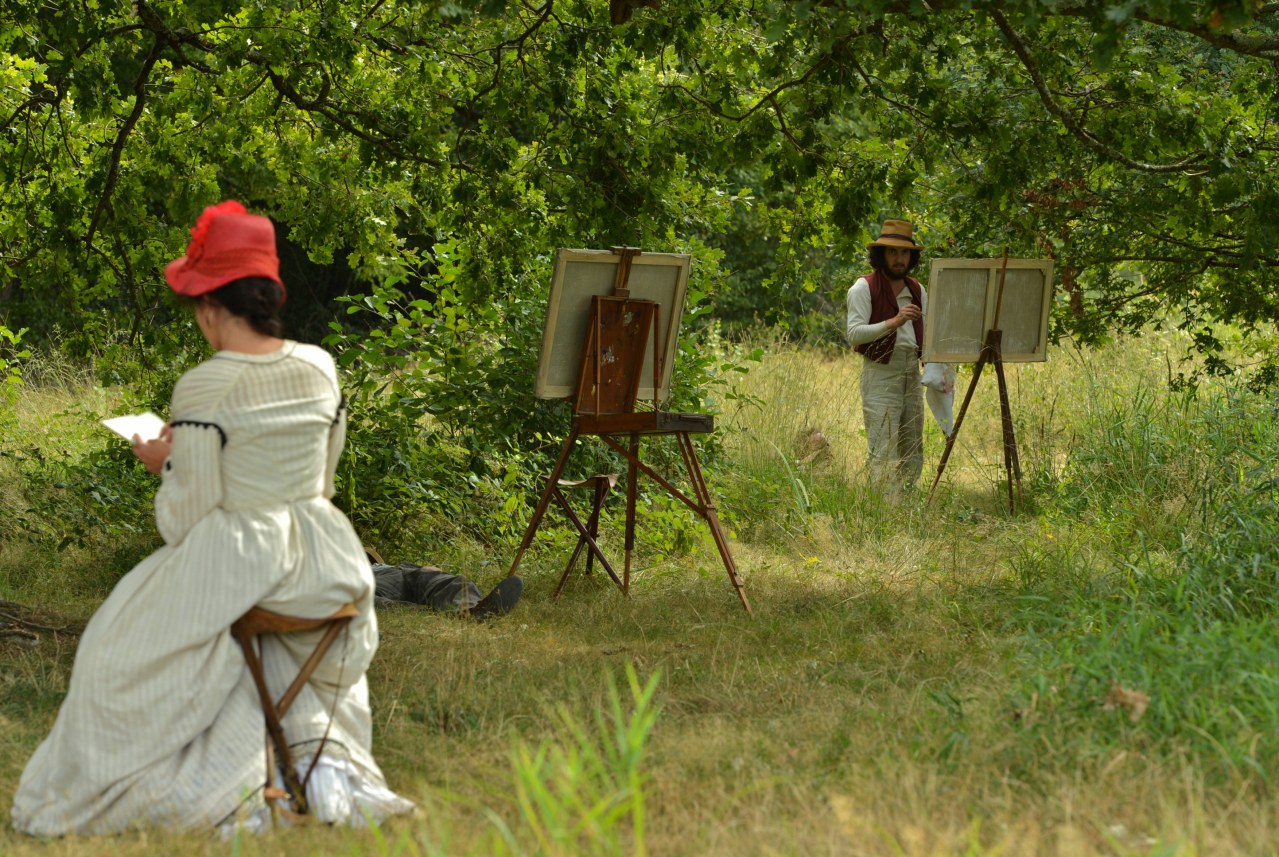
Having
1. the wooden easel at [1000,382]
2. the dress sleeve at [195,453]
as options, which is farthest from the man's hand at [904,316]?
the dress sleeve at [195,453]

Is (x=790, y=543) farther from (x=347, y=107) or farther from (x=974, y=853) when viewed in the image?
(x=974, y=853)

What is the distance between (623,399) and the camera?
6332 mm

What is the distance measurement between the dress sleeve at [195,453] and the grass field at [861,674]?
770 millimetres

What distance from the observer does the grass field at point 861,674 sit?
3.28m

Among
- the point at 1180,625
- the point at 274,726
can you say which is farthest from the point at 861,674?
the point at 274,726

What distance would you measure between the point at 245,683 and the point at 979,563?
4.11 m

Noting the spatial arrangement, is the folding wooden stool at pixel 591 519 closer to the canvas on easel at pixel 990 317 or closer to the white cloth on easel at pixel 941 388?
the canvas on easel at pixel 990 317

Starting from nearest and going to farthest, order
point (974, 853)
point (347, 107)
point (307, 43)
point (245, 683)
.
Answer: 1. point (974, 853)
2. point (245, 683)
3. point (307, 43)
4. point (347, 107)

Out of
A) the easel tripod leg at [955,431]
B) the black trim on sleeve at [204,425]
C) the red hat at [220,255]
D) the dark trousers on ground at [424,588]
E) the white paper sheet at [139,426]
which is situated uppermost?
the red hat at [220,255]

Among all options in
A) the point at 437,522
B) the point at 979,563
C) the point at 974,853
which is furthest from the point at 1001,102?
the point at 974,853

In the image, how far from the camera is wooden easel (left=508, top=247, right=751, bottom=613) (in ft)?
19.7

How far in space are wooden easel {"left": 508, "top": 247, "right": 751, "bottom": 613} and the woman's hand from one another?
8.74 ft

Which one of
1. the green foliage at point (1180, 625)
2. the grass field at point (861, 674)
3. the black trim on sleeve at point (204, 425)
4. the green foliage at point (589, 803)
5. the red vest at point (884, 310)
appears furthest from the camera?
the red vest at point (884, 310)

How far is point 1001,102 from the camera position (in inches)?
252
